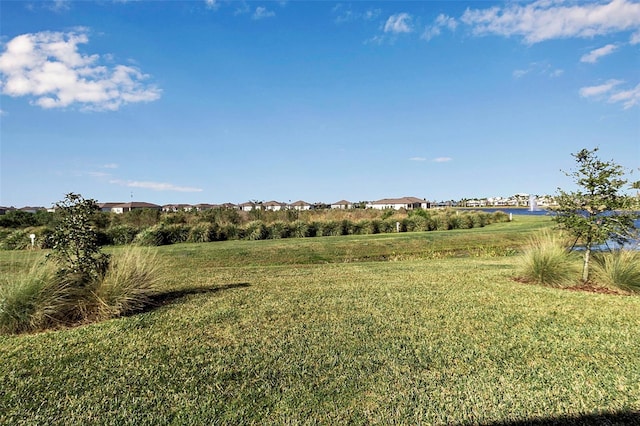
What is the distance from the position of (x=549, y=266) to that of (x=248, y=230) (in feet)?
65.7

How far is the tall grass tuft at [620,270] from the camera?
7812mm

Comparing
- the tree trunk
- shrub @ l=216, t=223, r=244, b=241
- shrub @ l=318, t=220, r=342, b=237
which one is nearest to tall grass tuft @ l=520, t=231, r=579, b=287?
the tree trunk

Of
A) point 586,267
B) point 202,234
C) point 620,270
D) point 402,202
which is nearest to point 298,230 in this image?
point 202,234

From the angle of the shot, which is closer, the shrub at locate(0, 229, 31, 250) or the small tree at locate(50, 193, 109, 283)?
the small tree at locate(50, 193, 109, 283)

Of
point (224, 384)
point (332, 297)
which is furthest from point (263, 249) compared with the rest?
point (224, 384)

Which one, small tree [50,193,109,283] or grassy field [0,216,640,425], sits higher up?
small tree [50,193,109,283]

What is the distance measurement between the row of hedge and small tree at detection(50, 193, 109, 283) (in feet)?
48.3

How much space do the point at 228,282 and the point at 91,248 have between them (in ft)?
11.8

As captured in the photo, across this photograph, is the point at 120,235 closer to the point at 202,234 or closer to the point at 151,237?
the point at 151,237

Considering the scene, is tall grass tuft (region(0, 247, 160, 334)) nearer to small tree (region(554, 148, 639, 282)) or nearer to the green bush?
small tree (region(554, 148, 639, 282))

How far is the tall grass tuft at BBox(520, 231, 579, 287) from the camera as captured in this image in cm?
852

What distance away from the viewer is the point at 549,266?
8.68 meters

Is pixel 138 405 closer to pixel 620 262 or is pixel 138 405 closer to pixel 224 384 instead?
pixel 224 384

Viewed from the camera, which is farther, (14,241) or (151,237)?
(151,237)
